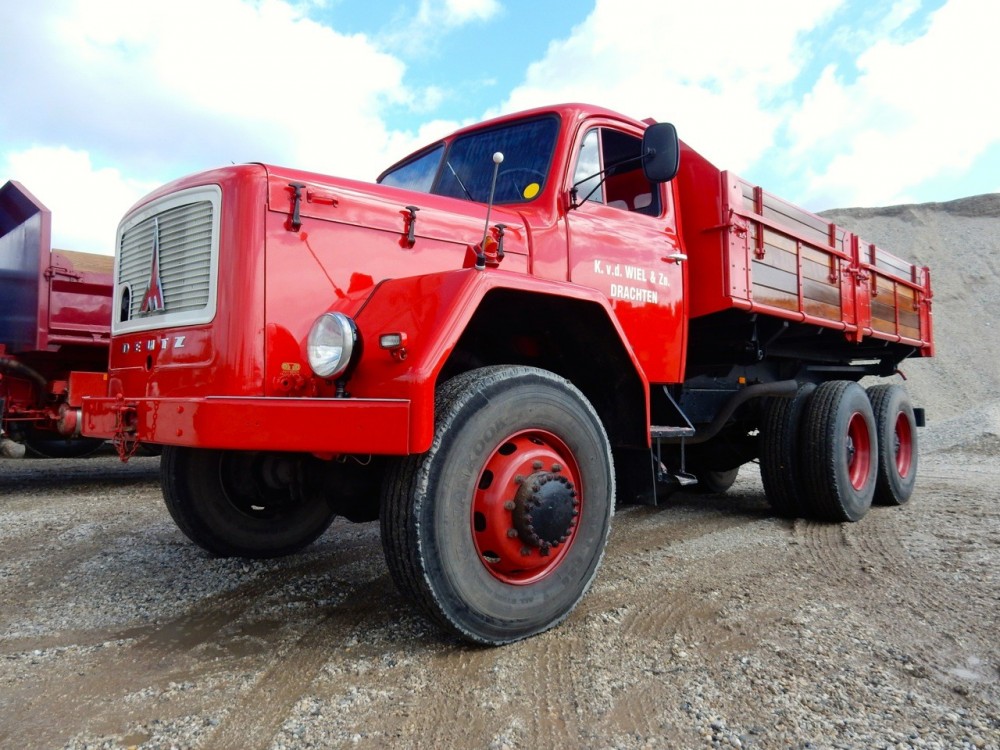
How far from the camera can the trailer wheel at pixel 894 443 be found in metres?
6.36

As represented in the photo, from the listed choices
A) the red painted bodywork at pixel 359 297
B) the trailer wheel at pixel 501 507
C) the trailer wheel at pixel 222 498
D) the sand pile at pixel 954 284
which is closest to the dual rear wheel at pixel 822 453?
the red painted bodywork at pixel 359 297

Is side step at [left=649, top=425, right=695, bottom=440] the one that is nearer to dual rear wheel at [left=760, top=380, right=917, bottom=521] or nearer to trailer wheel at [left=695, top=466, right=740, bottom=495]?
dual rear wheel at [left=760, top=380, right=917, bottom=521]

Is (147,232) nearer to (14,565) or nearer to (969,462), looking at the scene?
(14,565)

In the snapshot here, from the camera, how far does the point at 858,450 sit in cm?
616

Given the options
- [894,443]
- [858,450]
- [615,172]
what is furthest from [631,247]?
[894,443]

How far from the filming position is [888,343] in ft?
23.0

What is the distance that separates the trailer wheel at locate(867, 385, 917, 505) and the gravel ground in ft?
4.12

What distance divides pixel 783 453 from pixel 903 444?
7.94ft

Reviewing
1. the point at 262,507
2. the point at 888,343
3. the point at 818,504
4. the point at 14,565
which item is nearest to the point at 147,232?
the point at 262,507

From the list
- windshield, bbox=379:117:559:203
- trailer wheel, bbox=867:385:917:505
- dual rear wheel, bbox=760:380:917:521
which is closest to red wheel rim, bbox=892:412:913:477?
trailer wheel, bbox=867:385:917:505

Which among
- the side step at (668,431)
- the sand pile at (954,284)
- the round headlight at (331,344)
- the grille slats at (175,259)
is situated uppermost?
the sand pile at (954,284)

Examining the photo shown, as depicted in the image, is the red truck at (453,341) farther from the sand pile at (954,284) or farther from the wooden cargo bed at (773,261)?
the sand pile at (954,284)

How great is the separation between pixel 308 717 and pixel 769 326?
4.18 meters

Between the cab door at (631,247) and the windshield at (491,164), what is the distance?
0.19 metres
